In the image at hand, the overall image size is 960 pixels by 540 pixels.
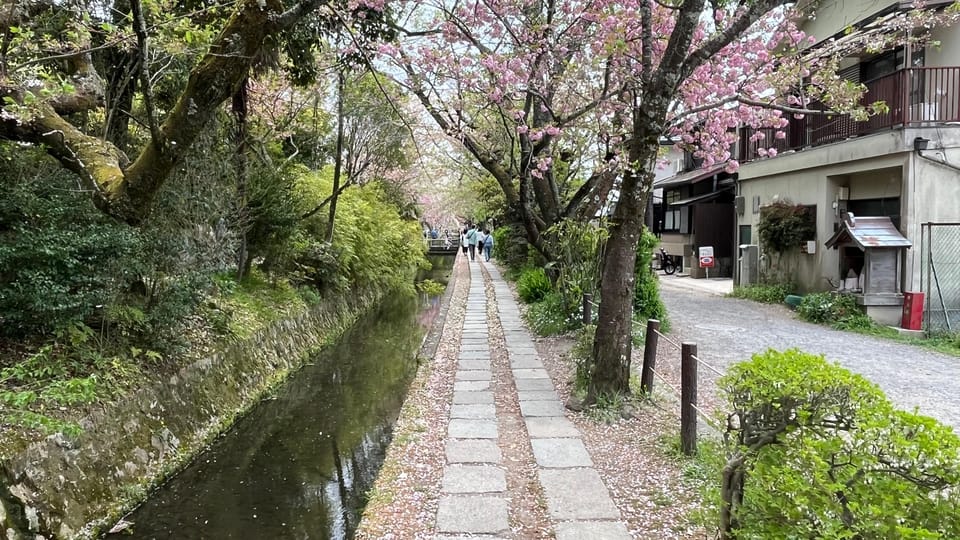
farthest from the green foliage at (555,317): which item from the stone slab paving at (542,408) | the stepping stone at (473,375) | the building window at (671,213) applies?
the building window at (671,213)

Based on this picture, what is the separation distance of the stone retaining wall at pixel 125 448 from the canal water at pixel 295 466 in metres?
0.22

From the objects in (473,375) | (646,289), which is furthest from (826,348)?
(473,375)

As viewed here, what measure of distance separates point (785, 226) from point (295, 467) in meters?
12.1

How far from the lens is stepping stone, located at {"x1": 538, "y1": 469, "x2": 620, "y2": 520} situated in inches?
152

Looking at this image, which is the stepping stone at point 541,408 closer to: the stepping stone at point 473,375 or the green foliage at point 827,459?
the stepping stone at point 473,375

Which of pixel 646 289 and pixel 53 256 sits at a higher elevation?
pixel 53 256

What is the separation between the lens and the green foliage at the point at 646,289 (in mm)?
9691

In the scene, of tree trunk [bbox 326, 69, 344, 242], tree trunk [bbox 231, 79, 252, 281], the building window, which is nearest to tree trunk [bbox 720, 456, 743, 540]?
tree trunk [bbox 231, 79, 252, 281]

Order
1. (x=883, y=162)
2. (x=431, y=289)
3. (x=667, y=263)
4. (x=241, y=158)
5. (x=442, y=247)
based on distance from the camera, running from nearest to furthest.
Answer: (x=241, y=158) → (x=883, y=162) → (x=431, y=289) → (x=667, y=263) → (x=442, y=247)

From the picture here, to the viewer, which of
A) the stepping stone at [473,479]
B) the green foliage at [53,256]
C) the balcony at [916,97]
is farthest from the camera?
the balcony at [916,97]

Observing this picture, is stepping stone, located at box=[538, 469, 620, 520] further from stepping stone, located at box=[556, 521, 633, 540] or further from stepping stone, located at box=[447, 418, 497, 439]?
stepping stone, located at box=[447, 418, 497, 439]

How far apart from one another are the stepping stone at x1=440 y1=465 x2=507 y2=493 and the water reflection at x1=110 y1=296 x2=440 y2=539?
0.98 metres

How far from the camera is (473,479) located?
446cm

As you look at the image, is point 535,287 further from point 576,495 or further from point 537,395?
point 576,495
